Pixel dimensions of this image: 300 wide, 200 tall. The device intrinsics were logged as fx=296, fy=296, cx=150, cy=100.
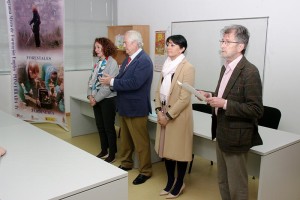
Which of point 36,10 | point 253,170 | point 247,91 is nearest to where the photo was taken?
point 247,91

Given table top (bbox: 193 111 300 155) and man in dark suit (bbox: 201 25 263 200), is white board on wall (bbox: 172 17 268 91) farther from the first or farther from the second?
man in dark suit (bbox: 201 25 263 200)

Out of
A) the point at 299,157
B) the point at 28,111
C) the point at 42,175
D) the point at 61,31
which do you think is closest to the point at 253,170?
the point at 299,157

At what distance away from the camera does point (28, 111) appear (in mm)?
4816

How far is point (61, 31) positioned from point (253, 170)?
11.2ft

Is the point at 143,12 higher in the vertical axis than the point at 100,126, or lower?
higher

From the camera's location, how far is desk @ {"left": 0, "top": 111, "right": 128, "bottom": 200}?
1.46m

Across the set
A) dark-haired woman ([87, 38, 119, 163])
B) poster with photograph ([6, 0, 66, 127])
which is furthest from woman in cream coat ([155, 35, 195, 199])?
poster with photograph ([6, 0, 66, 127])

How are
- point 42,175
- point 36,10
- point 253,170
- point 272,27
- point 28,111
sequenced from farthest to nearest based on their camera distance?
point 28,111 < point 36,10 < point 272,27 < point 253,170 < point 42,175

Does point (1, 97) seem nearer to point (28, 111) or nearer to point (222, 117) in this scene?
point (28, 111)

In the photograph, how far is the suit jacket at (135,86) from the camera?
9.29 feet

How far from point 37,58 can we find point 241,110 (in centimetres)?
367

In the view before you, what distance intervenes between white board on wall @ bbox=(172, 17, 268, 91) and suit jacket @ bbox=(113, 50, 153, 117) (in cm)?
165

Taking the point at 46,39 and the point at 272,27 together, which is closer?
the point at 272,27

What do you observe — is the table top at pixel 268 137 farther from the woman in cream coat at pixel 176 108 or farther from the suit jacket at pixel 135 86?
the suit jacket at pixel 135 86
